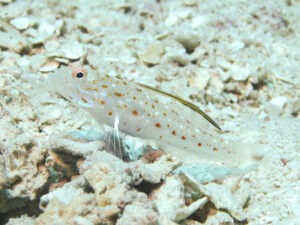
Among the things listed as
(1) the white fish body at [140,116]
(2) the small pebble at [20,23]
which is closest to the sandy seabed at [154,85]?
(2) the small pebble at [20,23]

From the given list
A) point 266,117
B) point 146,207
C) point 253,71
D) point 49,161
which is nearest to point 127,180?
point 146,207

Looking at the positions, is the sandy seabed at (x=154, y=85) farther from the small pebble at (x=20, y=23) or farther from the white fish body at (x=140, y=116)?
the white fish body at (x=140, y=116)

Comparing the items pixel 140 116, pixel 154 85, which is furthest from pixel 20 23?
pixel 140 116

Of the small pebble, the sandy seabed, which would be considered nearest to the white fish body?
the sandy seabed

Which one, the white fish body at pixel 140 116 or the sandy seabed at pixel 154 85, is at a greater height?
the white fish body at pixel 140 116

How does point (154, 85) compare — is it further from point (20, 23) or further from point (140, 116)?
point (20, 23)
